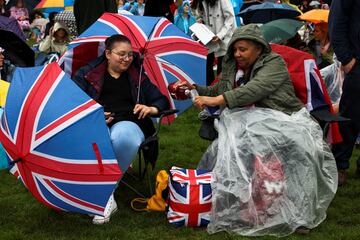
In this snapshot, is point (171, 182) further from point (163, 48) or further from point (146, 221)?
point (163, 48)

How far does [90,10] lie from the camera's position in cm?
655

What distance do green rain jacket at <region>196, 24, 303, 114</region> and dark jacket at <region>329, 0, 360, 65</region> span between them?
0.71 metres

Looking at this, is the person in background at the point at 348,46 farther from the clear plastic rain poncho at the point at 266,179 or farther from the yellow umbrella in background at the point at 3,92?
the yellow umbrella in background at the point at 3,92

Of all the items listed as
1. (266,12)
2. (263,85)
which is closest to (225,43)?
(266,12)

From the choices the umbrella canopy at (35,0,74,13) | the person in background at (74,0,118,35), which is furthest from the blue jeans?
the umbrella canopy at (35,0,74,13)

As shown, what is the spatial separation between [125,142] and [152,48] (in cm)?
86

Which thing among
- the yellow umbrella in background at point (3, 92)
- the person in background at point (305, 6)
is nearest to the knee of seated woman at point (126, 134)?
the yellow umbrella in background at point (3, 92)

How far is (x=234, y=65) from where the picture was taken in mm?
4254

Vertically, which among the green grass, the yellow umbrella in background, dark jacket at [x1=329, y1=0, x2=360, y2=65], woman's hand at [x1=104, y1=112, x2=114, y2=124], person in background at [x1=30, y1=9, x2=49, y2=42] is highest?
dark jacket at [x1=329, y1=0, x2=360, y2=65]

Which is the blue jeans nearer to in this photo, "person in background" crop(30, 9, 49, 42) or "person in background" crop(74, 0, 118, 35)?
"person in background" crop(74, 0, 118, 35)

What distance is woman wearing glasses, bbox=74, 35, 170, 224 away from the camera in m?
4.28

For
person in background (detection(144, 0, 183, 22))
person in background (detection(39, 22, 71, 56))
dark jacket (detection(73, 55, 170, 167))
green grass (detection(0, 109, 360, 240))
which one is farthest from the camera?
person in background (detection(39, 22, 71, 56))

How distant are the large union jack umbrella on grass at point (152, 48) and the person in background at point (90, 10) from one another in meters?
1.85

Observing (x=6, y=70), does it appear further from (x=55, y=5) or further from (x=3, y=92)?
(x=55, y=5)
